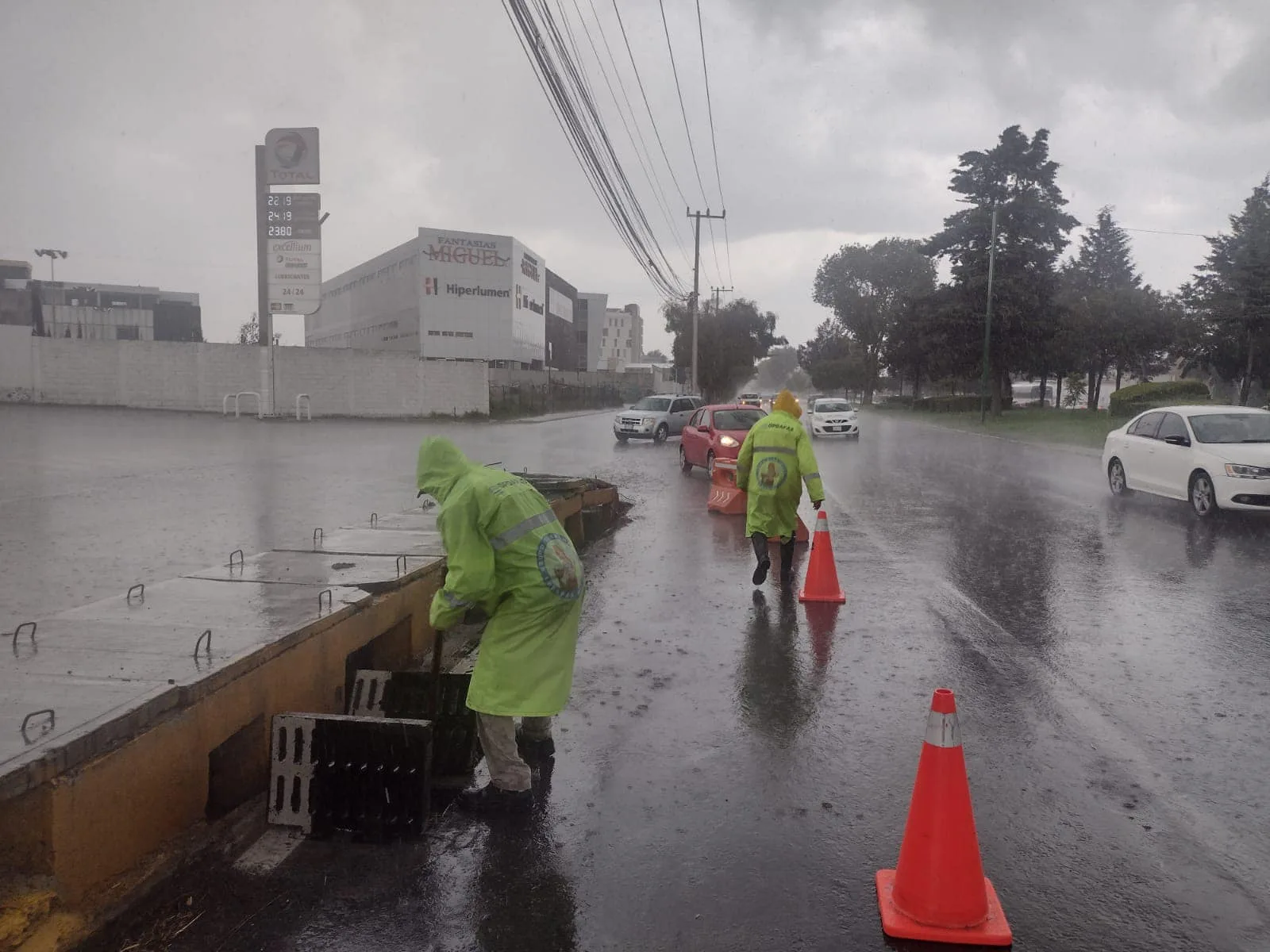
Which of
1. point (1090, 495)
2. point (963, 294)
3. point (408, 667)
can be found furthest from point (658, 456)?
point (963, 294)

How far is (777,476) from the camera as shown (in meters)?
8.35

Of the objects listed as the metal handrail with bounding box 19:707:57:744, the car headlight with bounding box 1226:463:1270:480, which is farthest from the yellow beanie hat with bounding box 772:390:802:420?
the car headlight with bounding box 1226:463:1270:480

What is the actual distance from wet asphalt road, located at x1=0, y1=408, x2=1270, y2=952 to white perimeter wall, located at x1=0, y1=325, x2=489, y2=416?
87.1 feet

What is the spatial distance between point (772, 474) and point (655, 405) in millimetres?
25102

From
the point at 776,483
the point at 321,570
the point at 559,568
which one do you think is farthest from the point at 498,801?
the point at 776,483

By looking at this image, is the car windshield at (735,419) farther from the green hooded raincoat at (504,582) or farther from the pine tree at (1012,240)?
the pine tree at (1012,240)

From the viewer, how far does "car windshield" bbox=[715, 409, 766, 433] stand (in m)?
19.0

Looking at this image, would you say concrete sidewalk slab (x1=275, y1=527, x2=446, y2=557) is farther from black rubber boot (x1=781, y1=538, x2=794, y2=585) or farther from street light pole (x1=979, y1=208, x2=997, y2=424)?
street light pole (x1=979, y1=208, x2=997, y2=424)

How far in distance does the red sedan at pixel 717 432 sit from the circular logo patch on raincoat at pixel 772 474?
934 cm

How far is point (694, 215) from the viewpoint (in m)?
58.2

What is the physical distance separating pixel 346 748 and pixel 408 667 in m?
2.22

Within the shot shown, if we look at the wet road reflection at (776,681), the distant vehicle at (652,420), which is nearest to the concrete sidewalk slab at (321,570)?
the wet road reflection at (776,681)

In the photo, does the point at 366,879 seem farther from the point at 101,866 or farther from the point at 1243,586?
the point at 1243,586

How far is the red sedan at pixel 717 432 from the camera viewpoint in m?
18.1
